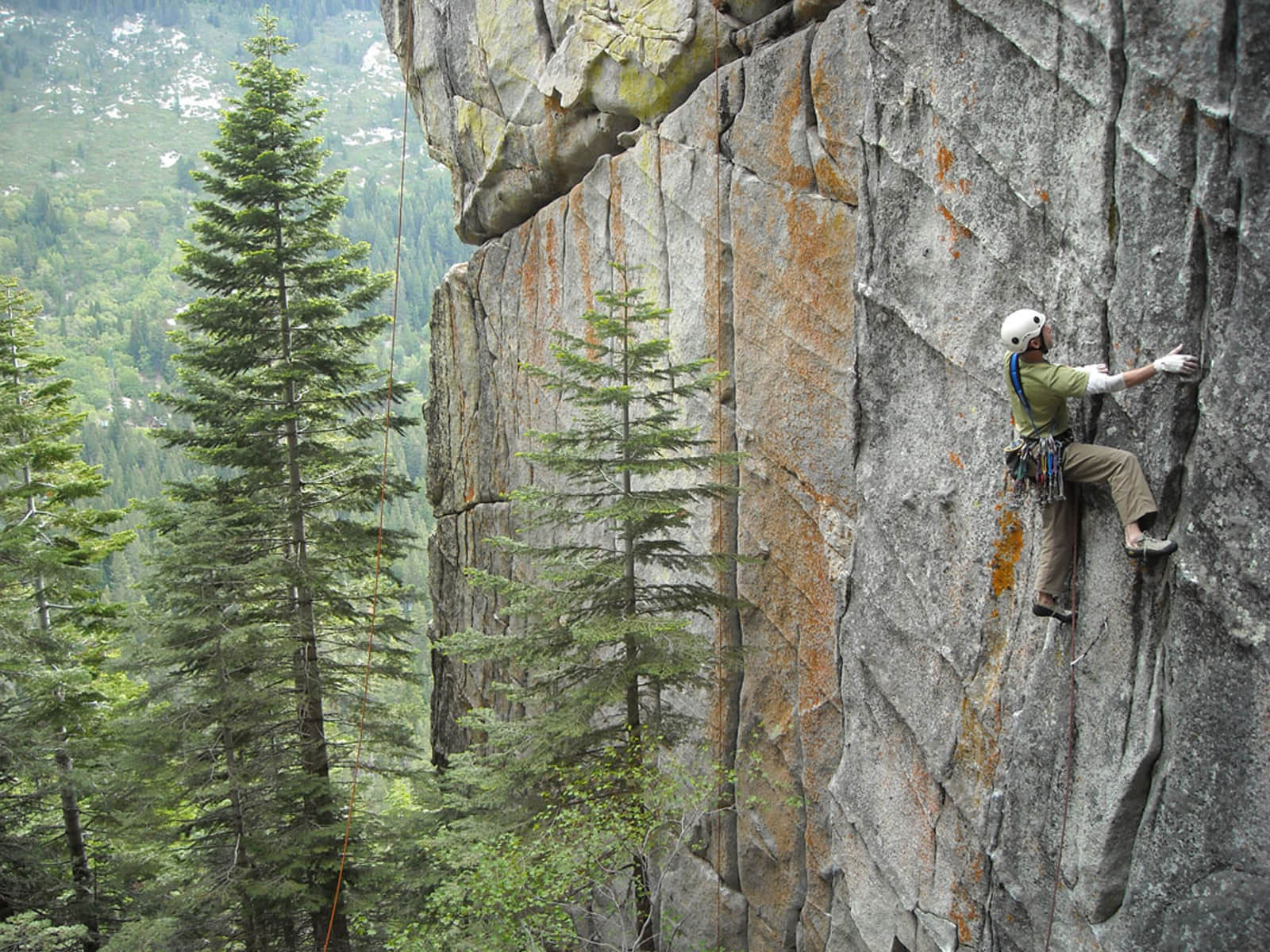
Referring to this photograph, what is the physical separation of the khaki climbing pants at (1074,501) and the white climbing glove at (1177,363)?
2.06ft

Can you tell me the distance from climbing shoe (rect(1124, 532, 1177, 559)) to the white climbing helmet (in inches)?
57.9

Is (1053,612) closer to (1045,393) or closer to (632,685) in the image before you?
(1045,393)

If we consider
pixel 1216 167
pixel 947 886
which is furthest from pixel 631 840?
pixel 1216 167

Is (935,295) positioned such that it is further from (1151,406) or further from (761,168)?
(761,168)

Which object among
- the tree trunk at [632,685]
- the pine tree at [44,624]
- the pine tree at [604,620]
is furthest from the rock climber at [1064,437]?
the pine tree at [44,624]

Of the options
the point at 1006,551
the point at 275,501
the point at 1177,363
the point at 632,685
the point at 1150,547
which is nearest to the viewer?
the point at 1177,363

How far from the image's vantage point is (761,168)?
11.6 metres

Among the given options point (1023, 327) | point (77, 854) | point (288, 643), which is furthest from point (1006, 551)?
point (77, 854)

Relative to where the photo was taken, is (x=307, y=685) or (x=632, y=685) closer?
(x=632, y=685)

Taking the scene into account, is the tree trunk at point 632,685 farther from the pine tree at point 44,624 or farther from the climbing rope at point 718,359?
the pine tree at point 44,624

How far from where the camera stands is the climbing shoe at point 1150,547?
5.89m

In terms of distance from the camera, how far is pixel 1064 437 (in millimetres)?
6555

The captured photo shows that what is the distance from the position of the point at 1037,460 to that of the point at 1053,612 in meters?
1.07

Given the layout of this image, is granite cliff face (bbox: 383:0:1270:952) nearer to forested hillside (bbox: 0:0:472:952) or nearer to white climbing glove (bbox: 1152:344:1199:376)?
white climbing glove (bbox: 1152:344:1199:376)
